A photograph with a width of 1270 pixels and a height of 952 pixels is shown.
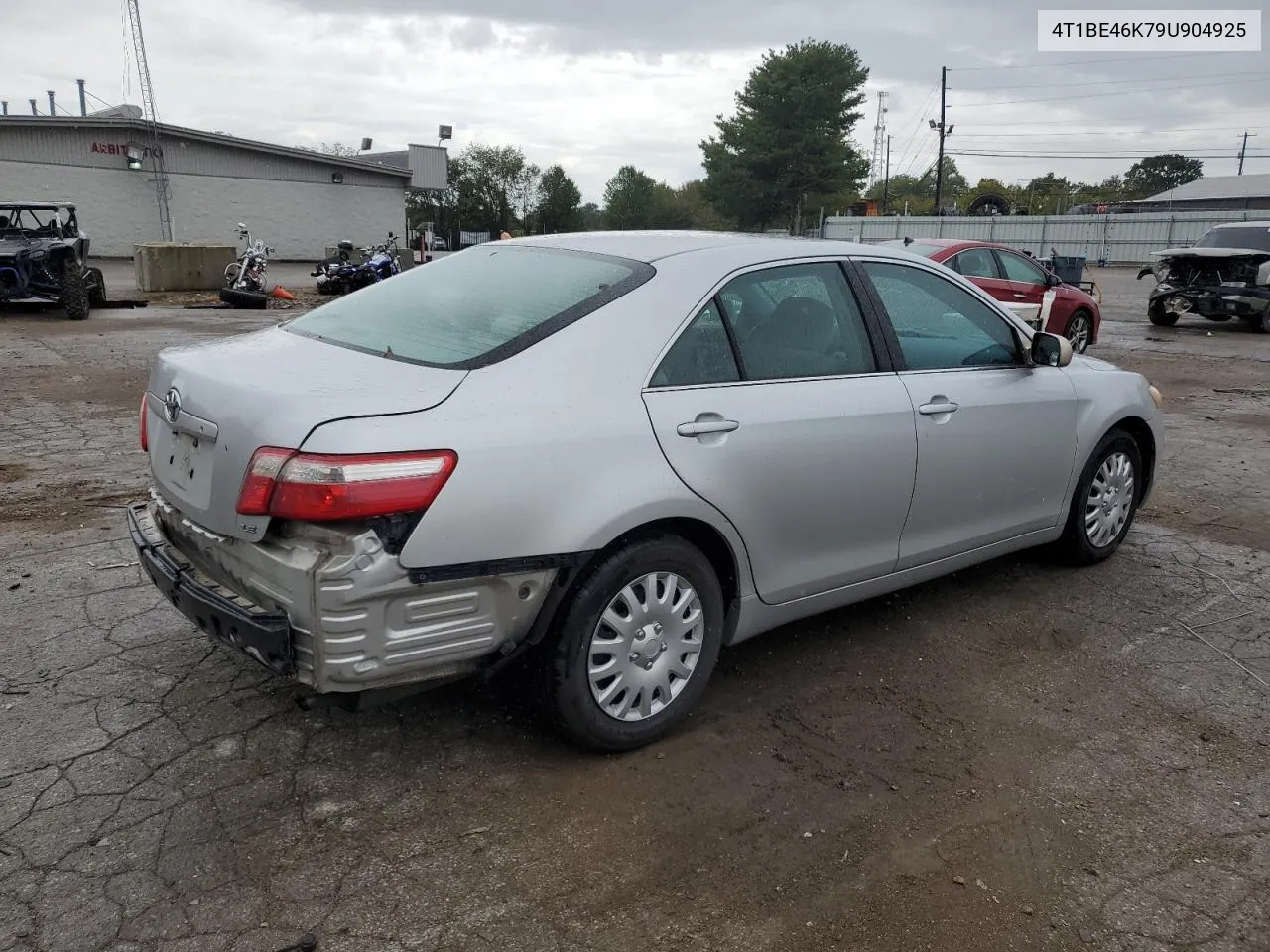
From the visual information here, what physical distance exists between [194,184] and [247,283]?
18142mm

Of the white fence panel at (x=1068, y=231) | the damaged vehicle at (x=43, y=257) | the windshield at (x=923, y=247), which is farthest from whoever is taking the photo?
the white fence panel at (x=1068, y=231)

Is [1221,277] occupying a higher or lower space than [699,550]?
higher

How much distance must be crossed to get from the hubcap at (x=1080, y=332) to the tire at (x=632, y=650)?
11982 mm

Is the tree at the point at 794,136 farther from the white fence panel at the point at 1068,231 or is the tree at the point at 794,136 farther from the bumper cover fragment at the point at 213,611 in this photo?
the bumper cover fragment at the point at 213,611

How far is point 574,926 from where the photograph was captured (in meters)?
2.34

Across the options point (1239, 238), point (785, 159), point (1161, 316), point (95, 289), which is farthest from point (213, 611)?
point (785, 159)

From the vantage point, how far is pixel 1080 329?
1370cm

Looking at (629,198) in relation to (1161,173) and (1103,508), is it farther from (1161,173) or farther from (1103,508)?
(1103,508)

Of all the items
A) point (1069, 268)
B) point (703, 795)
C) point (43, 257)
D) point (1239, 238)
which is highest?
point (1239, 238)

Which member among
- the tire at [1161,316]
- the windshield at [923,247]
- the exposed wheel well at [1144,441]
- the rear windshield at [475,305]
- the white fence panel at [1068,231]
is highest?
the white fence panel at [1068,231]

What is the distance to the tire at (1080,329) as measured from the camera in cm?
1341

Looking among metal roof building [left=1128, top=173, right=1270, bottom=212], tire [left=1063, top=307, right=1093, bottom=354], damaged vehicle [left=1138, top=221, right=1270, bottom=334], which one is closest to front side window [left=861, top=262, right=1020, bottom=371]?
tire [left=1063, top=307, right=1093, bottom=354]

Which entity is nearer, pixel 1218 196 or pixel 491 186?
pixel 1218 196

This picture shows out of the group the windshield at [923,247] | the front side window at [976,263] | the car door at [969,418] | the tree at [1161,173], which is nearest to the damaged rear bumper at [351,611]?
the car door at [969,418]
